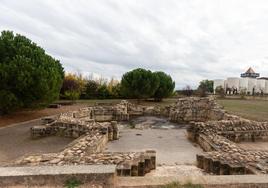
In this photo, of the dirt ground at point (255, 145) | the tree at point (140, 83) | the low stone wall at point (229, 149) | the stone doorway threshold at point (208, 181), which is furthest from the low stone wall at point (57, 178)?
the tree at point (140, 83)

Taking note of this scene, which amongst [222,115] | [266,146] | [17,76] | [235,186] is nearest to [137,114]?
[222,115]

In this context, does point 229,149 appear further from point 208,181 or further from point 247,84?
point 247,84

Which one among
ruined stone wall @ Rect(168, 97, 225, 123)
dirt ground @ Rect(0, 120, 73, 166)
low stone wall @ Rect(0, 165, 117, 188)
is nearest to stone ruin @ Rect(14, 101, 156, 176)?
dirt ground @ Rect(0, 120, 73, 166)

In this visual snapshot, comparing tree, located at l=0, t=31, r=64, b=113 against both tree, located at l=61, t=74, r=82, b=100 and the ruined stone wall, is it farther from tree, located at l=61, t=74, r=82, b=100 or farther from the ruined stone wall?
tree, located at l=61, t=74, r=82, b=100

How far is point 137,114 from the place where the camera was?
65.1ft

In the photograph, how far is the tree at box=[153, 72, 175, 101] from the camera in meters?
28.5

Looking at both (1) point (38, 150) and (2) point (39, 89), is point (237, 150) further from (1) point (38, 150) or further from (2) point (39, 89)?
(2) point (39, 89)

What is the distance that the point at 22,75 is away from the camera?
1145cm

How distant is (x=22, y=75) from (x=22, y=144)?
5.02 meters

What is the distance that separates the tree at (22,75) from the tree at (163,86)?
17.3 meters

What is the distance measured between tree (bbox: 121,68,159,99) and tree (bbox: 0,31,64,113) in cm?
1331

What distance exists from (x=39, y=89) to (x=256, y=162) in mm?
11515

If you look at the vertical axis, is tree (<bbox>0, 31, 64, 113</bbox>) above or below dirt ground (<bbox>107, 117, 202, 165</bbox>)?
above

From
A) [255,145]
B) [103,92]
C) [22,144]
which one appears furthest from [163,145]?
[103,92]
